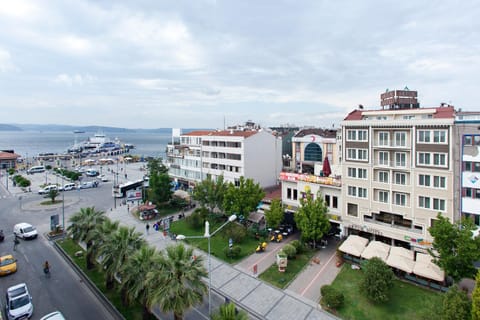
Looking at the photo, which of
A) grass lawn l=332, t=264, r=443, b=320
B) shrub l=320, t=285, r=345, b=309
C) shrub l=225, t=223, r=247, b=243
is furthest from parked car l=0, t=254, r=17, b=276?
grass lawn l=332, t=264, r=443, b=320

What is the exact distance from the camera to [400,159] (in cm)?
3278

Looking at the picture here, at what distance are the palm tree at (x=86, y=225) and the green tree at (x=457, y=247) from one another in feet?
101

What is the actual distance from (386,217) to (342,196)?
5.57 metres

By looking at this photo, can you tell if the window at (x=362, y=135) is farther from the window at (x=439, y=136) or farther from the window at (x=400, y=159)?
the window at (x=439, y=136)

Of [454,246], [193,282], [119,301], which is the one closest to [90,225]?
[119,301]

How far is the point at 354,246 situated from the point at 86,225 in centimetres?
2768

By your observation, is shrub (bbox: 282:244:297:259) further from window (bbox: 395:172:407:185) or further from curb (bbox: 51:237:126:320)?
curb (bbox: 51:237:126:320)

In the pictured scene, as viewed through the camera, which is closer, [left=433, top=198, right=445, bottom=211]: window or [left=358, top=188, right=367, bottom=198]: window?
[left=433, top=198, right=445, bottom=211]: window

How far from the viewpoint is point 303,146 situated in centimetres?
5600

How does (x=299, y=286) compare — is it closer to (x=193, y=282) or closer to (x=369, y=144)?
(x=193, y=282)

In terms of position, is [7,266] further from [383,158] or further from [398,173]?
[398,173]

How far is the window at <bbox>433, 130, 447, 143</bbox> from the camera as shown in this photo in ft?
95.7

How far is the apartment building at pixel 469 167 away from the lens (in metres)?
27.3

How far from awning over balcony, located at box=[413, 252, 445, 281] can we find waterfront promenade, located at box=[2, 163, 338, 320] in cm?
757
